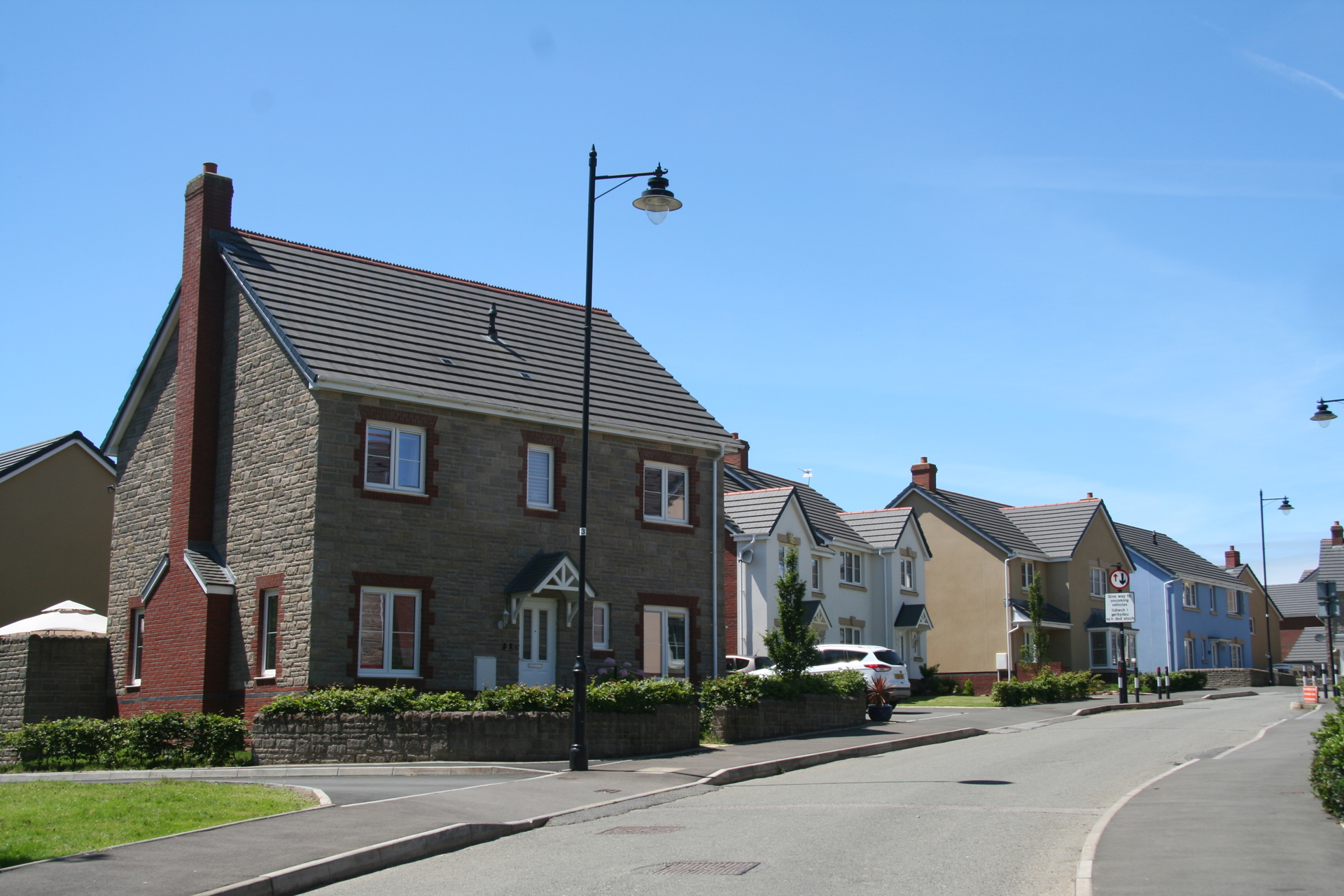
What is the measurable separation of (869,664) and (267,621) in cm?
1683

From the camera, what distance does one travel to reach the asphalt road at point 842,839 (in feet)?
34.7

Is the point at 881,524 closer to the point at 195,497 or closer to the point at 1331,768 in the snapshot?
the point at 195,497

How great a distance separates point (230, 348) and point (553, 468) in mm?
7519

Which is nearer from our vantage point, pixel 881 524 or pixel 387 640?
pixel 387 640

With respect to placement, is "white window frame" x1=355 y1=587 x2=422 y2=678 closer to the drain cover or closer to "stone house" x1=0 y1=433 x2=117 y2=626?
the drain cover

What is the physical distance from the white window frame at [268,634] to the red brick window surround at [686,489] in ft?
27.0

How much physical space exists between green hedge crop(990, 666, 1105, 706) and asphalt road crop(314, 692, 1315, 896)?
54.3 ft

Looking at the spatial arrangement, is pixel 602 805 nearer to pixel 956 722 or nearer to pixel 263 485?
pixel 263 485

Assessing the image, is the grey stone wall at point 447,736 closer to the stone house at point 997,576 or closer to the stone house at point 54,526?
the stone house at point 54,526

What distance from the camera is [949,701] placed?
138 feet

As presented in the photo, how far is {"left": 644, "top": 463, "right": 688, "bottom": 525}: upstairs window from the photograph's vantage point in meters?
30.3

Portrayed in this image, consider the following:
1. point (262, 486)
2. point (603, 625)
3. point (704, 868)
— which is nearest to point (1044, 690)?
point (603, 625)

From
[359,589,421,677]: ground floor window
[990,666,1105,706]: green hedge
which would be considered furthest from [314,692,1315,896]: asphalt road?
[990,666,1105,706]: green hedge

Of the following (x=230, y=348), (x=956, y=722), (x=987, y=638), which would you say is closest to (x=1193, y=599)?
(x=987, y=638)
